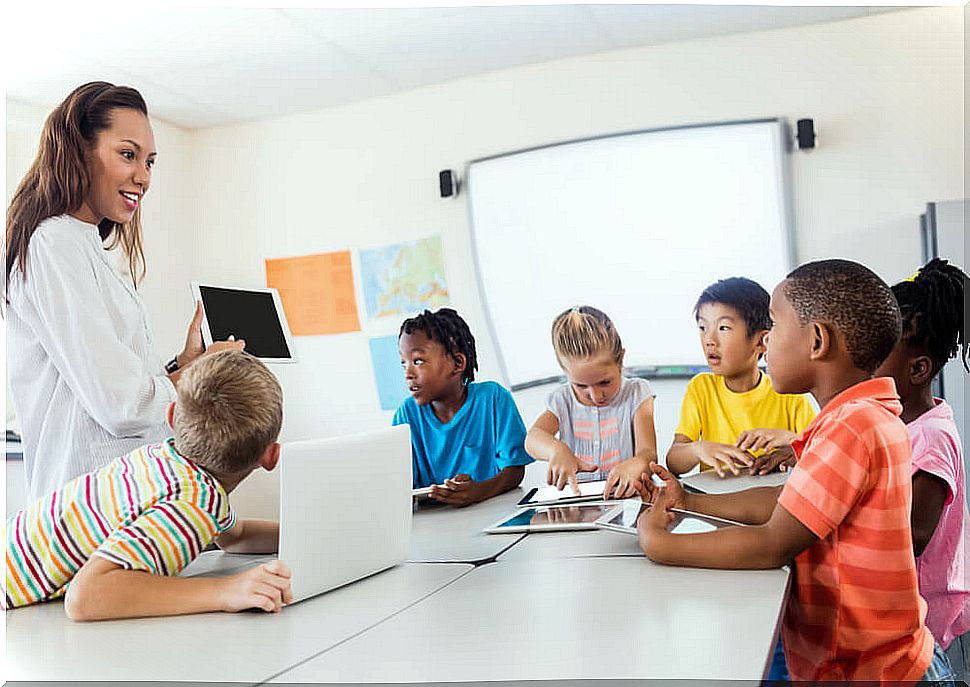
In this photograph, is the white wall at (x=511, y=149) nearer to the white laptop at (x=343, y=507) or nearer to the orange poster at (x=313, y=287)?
the orange poster at (x=313, y=287)

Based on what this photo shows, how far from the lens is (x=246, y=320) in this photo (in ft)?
6.18

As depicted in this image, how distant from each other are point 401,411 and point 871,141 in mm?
1433

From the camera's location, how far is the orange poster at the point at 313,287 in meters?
2.65

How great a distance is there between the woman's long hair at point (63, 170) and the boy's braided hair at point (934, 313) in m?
1.20

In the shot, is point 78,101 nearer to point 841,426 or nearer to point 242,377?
point 242,377

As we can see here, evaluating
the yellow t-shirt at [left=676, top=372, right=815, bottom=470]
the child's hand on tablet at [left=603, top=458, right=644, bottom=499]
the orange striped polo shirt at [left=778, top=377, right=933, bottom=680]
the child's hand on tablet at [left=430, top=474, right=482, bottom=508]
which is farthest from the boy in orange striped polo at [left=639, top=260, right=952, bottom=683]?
the yellow t-shirt at [left=676, top=372, right=815, bottom=470]

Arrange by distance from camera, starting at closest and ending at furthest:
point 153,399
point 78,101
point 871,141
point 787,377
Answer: point 787,377, point 153,399, point 78,101, point 871,141

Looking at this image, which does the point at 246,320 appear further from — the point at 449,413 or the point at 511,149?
the point at 511,149

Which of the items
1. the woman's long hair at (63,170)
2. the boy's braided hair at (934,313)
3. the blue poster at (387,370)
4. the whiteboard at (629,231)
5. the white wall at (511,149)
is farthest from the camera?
the blue poster at (387,370)

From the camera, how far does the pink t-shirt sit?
3.64 ft

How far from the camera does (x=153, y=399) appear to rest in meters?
1.14

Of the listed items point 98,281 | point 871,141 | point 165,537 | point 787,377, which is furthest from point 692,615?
point 871,141

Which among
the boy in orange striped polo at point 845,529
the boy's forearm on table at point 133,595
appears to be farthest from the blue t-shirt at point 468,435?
the boy's forearm on table at point 133,595

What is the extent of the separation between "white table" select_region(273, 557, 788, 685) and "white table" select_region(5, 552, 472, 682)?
0.03 metres
